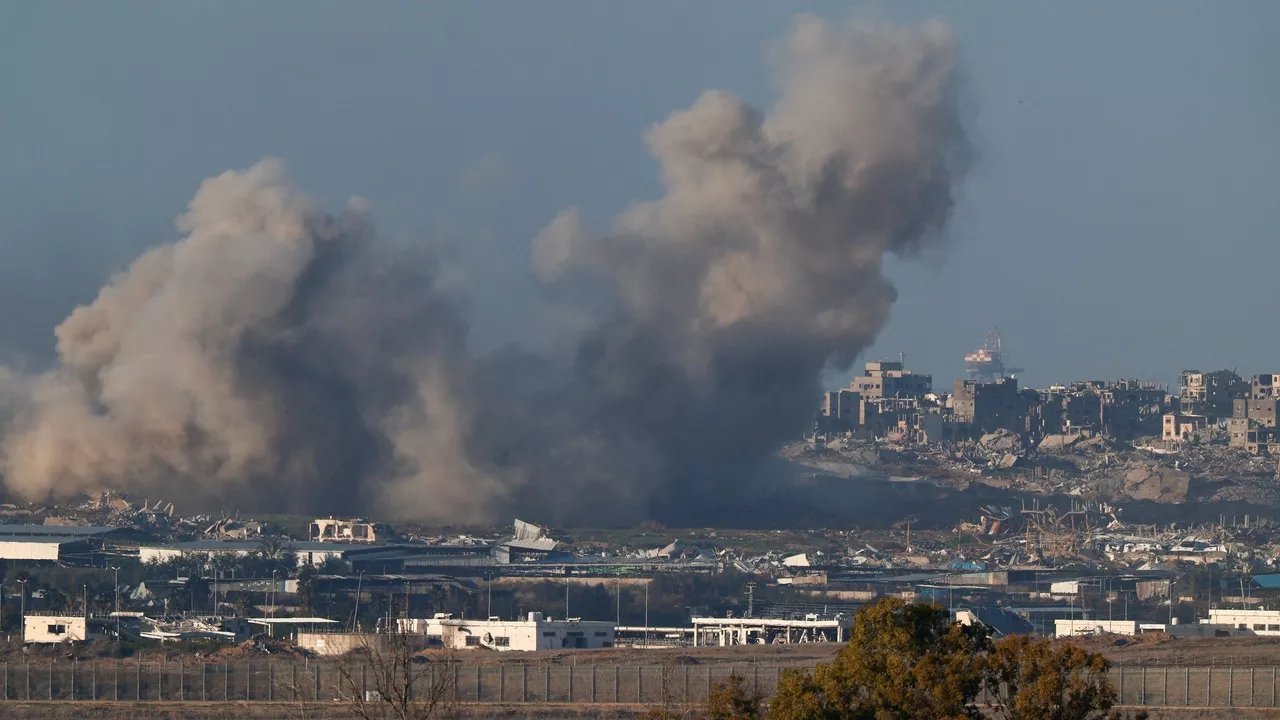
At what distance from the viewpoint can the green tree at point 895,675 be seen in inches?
1161

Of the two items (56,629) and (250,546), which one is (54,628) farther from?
(250,546)

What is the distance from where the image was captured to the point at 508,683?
49438mm

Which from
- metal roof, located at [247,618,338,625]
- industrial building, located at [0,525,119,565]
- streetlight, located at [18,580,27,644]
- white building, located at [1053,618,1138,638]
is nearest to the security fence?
streetlight, located at [18,580,27,644]

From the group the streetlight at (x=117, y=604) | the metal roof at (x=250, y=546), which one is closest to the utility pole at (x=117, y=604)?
the streetlight at (x=117, y=604)

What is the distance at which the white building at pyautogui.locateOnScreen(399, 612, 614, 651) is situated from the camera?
63750 mm

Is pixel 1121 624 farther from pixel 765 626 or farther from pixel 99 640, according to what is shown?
pixel 99 640

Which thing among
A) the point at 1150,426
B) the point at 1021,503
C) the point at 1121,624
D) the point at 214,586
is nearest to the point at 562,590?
the point at 214,586

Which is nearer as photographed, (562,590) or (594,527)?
(562,590)

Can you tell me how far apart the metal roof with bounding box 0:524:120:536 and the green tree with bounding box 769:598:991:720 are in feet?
211

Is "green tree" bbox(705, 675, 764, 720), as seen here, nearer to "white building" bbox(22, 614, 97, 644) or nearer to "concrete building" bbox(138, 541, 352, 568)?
"white building" bbox(22, 614, 97, 644)

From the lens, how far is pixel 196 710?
153ft

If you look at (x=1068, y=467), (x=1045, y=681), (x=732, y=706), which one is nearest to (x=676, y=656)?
(x=732, y=706)

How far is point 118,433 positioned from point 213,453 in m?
3.75

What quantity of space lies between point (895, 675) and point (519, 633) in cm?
3516
